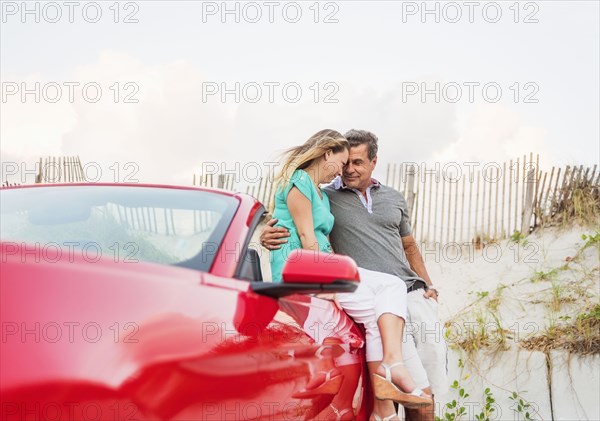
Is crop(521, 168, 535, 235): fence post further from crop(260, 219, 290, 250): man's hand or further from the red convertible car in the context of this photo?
the red convertible car

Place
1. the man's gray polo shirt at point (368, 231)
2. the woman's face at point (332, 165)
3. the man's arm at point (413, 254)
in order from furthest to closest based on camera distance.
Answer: the man's arm at point (413, 254)
the man's gray polo shirt at point (368, 231)
the woman's face at point (332, 165)

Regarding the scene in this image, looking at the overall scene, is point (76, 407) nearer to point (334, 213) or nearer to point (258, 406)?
point (258, 406)

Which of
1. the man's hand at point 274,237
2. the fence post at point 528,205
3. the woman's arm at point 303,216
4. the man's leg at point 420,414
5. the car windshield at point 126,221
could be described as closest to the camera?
the car windshield at point 126,221

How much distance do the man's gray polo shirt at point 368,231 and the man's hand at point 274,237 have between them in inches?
39.5

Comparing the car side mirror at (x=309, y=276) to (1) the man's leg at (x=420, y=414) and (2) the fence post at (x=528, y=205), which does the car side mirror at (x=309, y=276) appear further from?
(2) the fence post at (x=528, y=205)

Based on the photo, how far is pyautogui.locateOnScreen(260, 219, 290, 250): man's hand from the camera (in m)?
3.82

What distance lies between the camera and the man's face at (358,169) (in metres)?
4.92

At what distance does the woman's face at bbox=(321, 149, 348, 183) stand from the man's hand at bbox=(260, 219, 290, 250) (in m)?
0.66

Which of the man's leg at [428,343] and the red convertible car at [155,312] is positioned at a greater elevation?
the red convertible car at [155,312]

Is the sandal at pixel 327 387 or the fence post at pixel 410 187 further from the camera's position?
the fence post at pixel 410 187

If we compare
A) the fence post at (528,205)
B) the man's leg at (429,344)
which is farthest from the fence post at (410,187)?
the man's leg at (429,344)

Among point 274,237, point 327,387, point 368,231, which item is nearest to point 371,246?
point 368,231

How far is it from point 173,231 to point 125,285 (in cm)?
52

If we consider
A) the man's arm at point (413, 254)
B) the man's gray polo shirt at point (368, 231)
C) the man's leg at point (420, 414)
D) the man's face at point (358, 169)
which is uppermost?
the man's face at point (358, 169)
